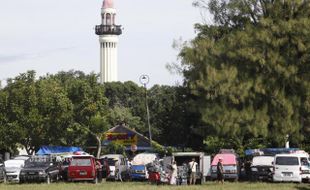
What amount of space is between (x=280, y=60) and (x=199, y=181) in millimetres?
8300

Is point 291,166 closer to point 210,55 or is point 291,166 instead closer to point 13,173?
point 210,55

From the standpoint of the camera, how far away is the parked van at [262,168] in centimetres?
4406

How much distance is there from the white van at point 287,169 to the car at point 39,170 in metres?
12.3

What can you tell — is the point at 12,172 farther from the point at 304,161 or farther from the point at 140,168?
the point at 304,161

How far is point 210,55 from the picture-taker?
46.2m

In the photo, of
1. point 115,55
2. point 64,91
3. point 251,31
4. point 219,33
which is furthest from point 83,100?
point 115,55

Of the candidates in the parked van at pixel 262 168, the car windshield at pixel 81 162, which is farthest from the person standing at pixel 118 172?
the parked van at pixel 262 168

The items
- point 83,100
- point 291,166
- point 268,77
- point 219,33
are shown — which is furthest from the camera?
point 83,100

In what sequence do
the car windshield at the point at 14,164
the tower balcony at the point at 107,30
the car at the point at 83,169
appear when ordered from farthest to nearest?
the tower balcony at the point at 107,30, the car windshield at the point at 14,164, the car at the point at 83,169

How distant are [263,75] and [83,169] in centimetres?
1170

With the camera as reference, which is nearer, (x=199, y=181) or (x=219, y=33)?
(x=199, y=181)

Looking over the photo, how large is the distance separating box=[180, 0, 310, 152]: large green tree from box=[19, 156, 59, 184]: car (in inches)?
382

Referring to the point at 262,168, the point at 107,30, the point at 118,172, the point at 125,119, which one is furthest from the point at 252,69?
the point at 107,30

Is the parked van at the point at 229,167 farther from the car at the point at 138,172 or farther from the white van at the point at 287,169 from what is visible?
the car at the point at 138,172
